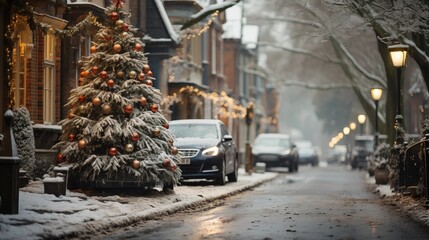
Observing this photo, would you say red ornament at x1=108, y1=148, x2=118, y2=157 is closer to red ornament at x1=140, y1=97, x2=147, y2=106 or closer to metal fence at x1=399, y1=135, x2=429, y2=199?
red ornament at x1=140, y1=97, x2=147, y2=106

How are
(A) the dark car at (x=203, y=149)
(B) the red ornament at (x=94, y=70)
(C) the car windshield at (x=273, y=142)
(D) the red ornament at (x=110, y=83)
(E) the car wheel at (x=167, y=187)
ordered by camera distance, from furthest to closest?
(C) the car windshield at (x=273, y=142) < (A) the dark car at (x=203, y=149) < (E) the car wheel at (x=167, y=187) < (B) the red ornament at (x=94, y=70) < (D) the red ornament at (x=110, y=83)

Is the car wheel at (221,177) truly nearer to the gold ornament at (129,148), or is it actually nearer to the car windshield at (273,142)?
the gold ornament at (129,148)

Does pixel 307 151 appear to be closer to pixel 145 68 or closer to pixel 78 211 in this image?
pixel 145 68

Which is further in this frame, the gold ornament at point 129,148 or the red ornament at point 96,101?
the red ornament at point 96,101

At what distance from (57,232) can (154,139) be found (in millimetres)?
7406

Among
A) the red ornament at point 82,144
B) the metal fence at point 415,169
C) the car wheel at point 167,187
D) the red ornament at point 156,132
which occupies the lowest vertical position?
the car wheel at point 167,187

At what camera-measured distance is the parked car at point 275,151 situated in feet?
151

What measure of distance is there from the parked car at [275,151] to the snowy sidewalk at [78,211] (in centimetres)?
2373

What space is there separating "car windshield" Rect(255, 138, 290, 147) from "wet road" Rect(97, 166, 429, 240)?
2442 centimetres

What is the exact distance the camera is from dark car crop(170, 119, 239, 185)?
26344 millimetres

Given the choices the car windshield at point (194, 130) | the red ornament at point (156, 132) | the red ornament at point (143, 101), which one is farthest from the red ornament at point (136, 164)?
the car windshield at point (194, 130)

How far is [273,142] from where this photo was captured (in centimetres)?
4719

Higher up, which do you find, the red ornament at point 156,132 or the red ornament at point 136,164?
the red ornament at point 156,132

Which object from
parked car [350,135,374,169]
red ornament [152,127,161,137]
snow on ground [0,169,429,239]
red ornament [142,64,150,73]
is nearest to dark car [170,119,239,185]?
snow on ground [0,169,429,239]
